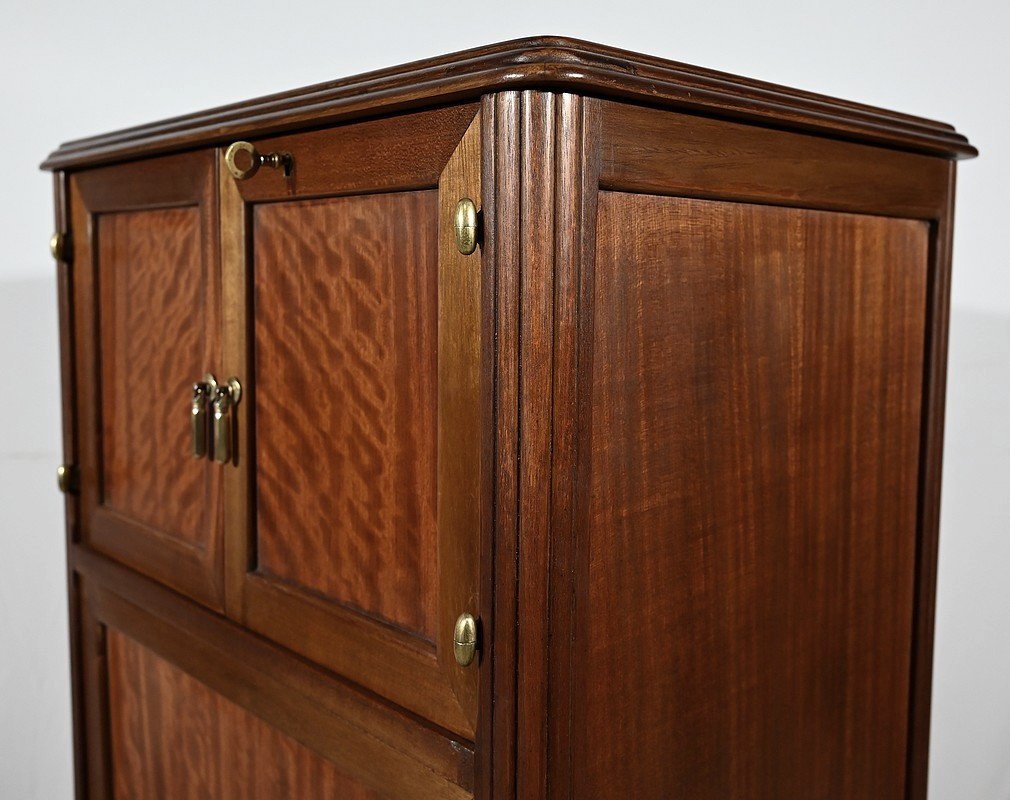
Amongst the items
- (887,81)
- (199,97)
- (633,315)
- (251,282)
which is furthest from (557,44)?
(199,97)

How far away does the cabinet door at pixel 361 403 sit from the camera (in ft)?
2.84

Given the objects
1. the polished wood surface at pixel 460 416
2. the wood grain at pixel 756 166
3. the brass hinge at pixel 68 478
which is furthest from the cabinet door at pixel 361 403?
the brass hinge at pixel 68 478

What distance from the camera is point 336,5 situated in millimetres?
1864

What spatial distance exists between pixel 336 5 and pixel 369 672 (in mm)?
1269

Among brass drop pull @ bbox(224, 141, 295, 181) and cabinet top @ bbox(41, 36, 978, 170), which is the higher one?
cabinet top @ bbox(41, 36, 978, 170)

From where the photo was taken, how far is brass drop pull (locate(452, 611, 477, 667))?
33.5 inches

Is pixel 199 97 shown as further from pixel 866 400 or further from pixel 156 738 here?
pixel 866 400

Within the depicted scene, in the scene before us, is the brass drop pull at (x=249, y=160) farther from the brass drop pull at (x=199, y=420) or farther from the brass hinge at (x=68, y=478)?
the brass hinge at (x=68, y=478)

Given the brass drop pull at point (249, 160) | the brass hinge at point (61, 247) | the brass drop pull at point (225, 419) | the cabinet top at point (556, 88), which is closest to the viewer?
the cabinet top at point (556, 88)

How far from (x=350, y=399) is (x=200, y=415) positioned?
25 centimetres

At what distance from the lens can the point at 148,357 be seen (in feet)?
4.20

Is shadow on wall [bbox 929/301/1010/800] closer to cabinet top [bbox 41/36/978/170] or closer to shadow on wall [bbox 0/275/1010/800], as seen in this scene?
shadow on wall [bbox 0/275/1010/800]

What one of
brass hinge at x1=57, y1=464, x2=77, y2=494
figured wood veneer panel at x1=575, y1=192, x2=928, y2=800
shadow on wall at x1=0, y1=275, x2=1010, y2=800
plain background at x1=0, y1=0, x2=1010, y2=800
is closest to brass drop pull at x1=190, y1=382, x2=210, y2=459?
brass hinge at x1=57, y1=464, x2=77, y2=494

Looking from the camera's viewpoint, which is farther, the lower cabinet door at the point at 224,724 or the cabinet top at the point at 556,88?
the lower cabinet door at the point at 224,724
